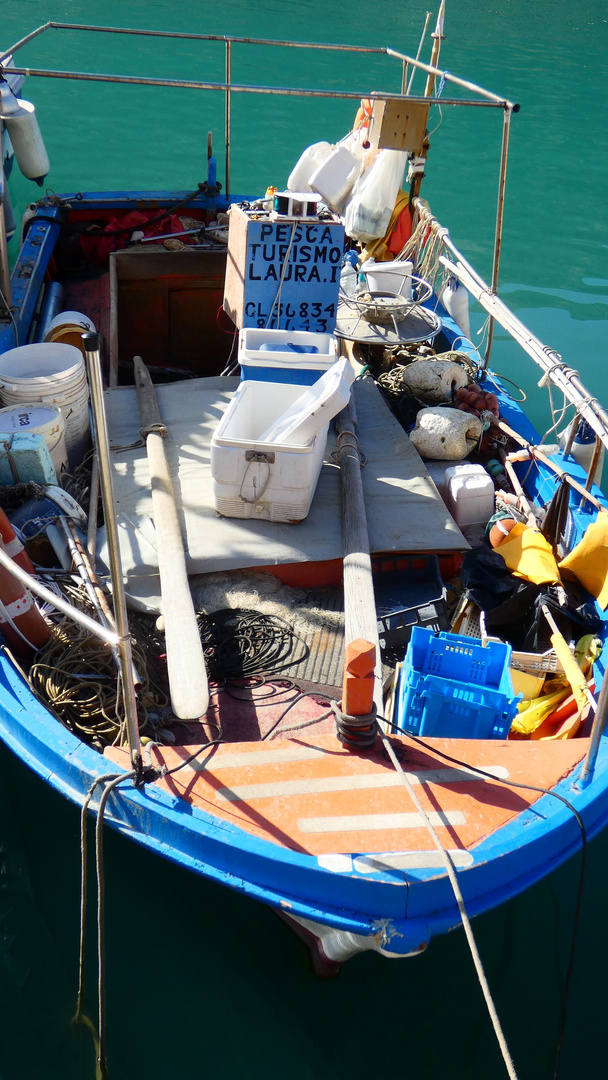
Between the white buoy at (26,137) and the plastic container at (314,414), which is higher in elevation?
the white buoy at (26,137)

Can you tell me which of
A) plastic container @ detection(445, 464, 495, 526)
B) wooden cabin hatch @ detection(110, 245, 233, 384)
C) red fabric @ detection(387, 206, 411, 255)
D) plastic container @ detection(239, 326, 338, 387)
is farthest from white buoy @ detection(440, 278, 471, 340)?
plastic container @ detection(445, 464, 495, 526)

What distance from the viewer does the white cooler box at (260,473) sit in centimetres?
446

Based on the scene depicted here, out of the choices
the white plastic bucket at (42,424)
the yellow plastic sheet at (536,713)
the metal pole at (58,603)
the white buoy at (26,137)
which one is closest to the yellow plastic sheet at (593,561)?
the yellow plastic sheet at (536,713)

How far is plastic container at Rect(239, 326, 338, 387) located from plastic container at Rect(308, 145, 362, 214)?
2571 mm

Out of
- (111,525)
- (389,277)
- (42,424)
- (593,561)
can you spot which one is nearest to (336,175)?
(389,277)

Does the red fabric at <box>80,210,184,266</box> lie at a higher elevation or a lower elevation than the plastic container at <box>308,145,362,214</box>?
lower

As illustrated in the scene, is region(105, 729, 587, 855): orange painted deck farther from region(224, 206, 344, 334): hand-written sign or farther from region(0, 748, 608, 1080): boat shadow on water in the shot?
region(224, 206, 344, 334): hand-written sign

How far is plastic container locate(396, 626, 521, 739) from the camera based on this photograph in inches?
137

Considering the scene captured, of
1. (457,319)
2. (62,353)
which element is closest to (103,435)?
(62,353)

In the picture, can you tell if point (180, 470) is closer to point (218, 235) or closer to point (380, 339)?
point (380, 339)

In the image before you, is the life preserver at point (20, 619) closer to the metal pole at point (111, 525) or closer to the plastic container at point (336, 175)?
the metal pole at point (111, 525)

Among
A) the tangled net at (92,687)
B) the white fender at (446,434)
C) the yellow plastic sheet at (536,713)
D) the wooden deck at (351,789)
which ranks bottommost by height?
the yellow plastic sheet at (536,713)

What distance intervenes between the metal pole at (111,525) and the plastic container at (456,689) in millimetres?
1198

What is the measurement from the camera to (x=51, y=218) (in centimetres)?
837
